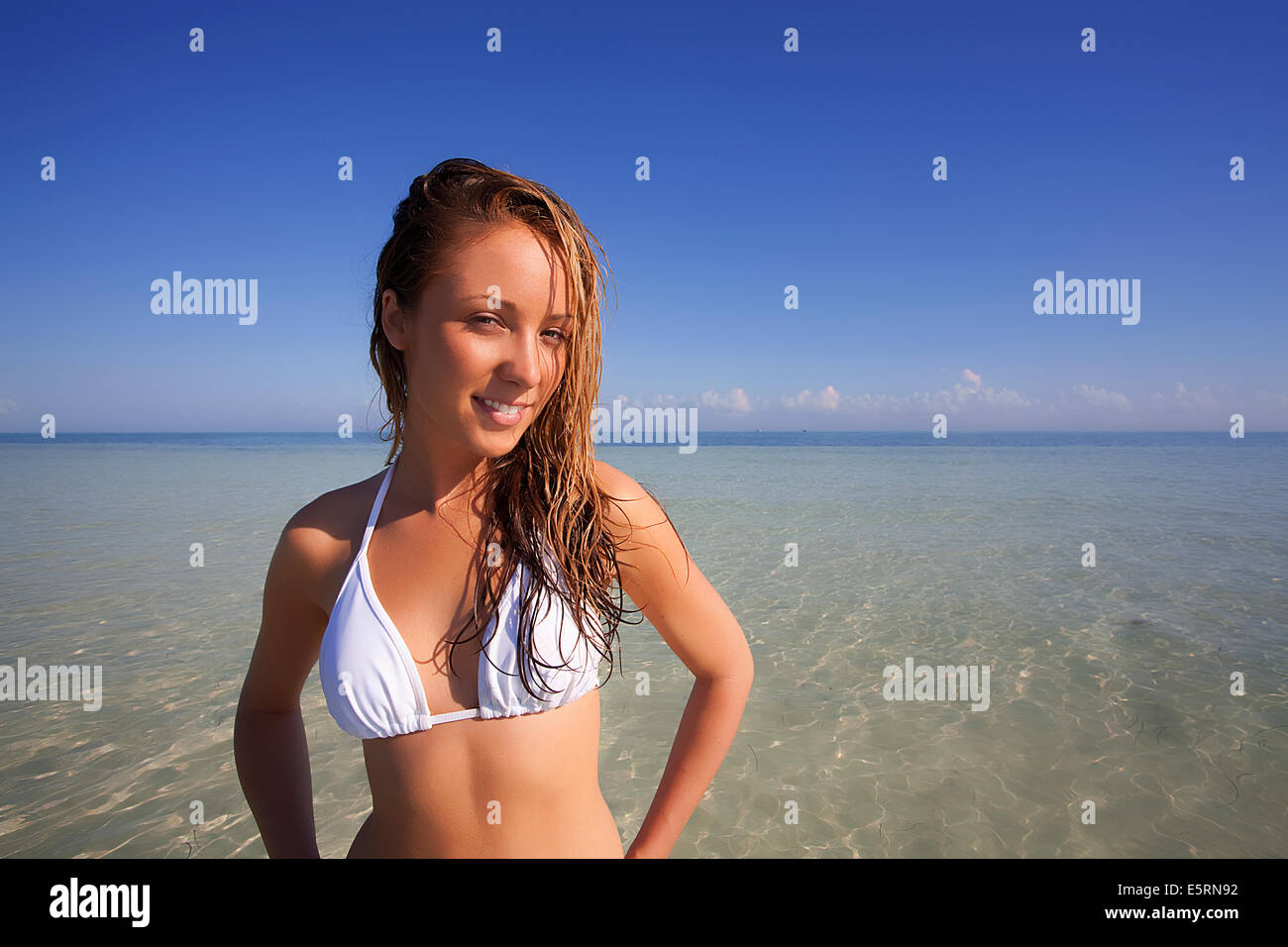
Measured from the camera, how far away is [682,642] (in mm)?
1660

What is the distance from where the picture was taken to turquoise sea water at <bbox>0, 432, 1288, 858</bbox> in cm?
430

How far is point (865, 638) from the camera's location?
7348 mm

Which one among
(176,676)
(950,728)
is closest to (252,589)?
(176,676)

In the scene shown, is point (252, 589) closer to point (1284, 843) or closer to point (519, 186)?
point (519, 186)

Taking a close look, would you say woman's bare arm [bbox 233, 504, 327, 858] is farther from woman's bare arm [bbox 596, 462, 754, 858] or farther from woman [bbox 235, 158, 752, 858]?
woman's bare arm [bbox 596, 462, 754, 858]

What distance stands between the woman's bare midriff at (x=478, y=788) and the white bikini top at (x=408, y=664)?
0.05 meters

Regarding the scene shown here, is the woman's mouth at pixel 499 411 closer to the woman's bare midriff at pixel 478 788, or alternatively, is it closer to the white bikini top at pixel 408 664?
the white bikini top at pixel 408 664

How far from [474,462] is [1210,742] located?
6355 mm

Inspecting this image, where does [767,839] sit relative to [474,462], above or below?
below

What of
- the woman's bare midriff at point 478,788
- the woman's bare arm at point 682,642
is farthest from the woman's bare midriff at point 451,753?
the woman's bare arm at point 682,642

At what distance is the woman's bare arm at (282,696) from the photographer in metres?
1.62
